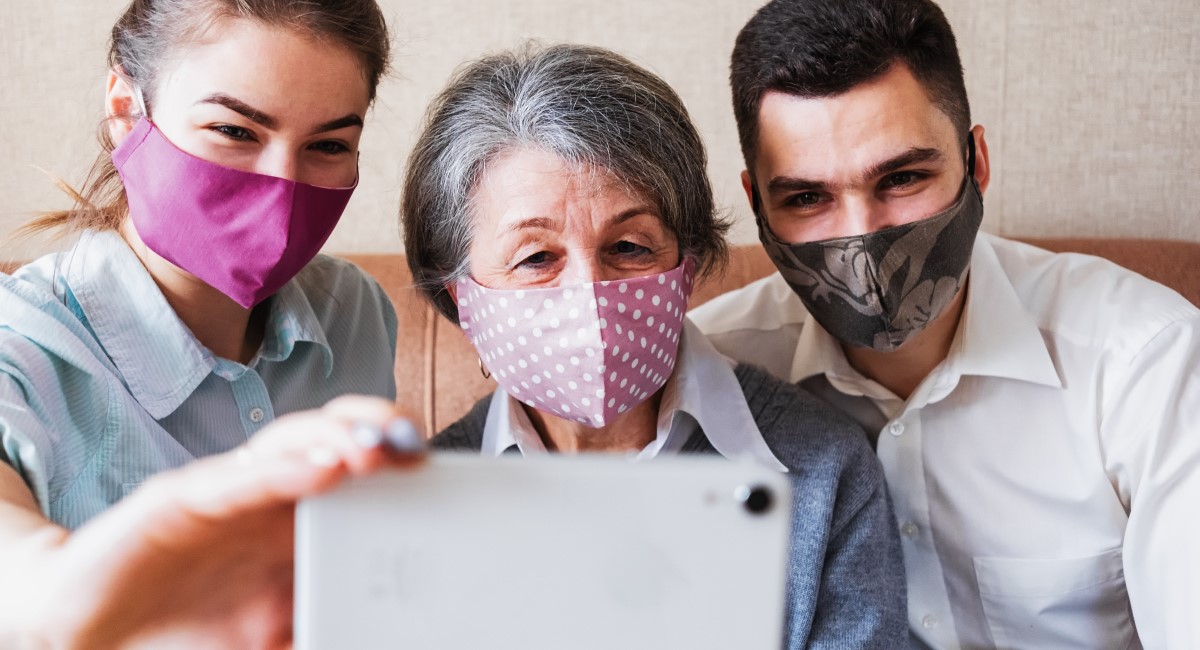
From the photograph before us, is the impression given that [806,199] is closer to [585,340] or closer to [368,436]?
[585,340]

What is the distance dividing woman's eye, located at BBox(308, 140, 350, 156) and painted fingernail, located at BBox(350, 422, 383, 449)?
2.85ft

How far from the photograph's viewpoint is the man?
1.27 meters

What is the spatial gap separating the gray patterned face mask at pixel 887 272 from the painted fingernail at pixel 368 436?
2.95 ft

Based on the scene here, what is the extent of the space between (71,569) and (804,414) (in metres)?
0.96

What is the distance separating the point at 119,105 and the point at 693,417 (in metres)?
0.83

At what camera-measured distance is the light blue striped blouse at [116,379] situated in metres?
1.04

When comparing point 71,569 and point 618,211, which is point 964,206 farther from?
point 71,569

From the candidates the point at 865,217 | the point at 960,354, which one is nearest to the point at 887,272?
the point at 865,217

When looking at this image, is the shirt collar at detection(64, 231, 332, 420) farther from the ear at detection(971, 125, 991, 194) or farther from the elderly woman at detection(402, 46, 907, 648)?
the ear at detection(971, 125, 991, 194)

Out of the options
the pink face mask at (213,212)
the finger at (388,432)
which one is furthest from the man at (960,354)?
the finger at (388,432)

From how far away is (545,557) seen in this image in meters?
0.52

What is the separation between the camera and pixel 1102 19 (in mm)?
2018

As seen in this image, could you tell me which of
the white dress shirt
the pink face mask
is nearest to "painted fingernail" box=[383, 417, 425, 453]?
the pink face mask

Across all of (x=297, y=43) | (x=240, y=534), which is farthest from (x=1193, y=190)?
(x=240, y=534)
